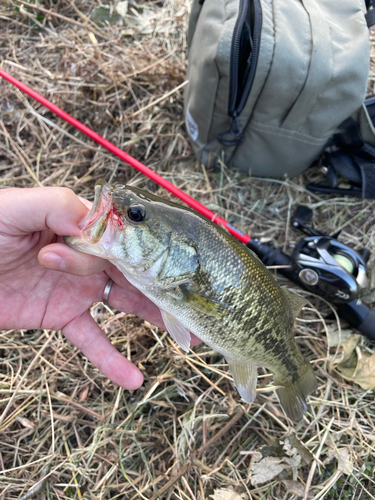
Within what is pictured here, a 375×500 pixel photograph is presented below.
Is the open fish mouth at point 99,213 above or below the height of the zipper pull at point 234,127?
below

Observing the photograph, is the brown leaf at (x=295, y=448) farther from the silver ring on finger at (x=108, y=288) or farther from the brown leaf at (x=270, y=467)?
the silver ring on finger at (x=108, y=288)

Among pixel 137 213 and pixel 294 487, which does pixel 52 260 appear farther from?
pixel 294 487

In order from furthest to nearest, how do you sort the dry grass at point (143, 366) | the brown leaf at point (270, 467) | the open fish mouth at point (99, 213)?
1. the dry grass at point (143, 366)
2. the brown leaf at point (270, 467)
3. the open fish mouth at point (99, 213)

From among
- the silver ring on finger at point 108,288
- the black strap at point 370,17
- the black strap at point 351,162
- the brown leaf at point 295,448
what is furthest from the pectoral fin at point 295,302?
the black strap at point 370,17

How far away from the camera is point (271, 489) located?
2.27 meters

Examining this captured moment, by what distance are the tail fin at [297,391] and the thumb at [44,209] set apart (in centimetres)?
171

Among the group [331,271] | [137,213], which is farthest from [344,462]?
[137,213]

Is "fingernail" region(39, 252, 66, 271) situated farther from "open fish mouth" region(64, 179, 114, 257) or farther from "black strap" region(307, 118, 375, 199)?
"black strap" region(307, 118, 375, 199)

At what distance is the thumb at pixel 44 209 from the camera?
159 cm

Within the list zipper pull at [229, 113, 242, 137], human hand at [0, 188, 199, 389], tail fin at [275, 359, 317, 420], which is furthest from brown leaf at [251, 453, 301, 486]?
zipper pull at [229, 113, 242, 137]

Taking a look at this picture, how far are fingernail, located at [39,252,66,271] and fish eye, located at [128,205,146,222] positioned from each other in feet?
1.36

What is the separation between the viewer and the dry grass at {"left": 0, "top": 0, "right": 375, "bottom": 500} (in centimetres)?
230

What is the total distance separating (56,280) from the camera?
204 centimetres

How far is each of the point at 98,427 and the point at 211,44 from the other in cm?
302
